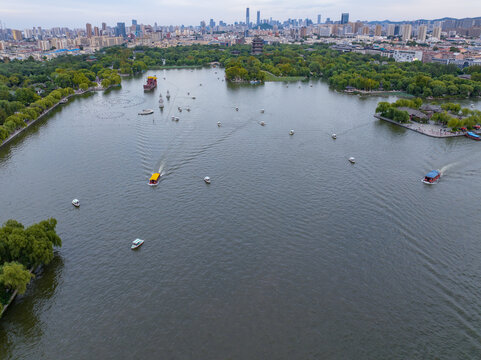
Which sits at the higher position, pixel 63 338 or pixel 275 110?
pixel 275 110

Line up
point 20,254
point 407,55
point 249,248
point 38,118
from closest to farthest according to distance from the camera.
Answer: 1. point 20,254
2. point 249,248
3. point 38,118
4. point 407,55

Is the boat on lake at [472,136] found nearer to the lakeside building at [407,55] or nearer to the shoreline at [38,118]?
the shoreline at [38,118]

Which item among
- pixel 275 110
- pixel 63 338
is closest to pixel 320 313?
pixel 63 338

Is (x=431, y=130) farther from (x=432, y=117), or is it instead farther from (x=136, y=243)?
(x=136, y=243)

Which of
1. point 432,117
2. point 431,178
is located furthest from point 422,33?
point 431,178

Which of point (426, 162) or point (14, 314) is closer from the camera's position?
point (14, 314)

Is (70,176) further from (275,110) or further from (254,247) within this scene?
(275,110)
